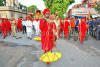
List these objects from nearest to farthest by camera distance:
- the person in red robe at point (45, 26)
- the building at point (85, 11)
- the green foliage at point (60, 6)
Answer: the person in red robe at point (45, 26) → the green foliage at point (60, 6) → the building at point (85, 11)

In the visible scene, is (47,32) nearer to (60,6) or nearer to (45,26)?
(45,26)

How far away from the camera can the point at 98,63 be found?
5066mm

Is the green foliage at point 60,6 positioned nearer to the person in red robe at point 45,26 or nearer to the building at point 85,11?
the building at point 85,11

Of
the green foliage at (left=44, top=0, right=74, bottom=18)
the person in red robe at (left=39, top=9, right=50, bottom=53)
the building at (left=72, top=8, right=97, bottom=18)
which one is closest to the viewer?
the person in red robe at (left=39, top=9, right=50, bottom=53)

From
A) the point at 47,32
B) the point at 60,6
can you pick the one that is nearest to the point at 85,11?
the point at 60,6

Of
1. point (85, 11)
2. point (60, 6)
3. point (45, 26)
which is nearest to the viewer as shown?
point (45, 26)

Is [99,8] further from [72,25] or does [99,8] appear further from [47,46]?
[47,46]

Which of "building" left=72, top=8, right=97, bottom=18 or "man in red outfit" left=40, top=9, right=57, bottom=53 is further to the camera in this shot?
"building" left=72, top=8, right=97, bottom=18

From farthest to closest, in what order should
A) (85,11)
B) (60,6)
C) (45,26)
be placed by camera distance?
1. (85,11)
2. (60,6)
3. (45,26)

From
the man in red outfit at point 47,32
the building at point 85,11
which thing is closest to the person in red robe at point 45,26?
the man in red outfit at point 47,32

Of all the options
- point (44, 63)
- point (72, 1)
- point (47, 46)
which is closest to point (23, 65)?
point (44, 63)

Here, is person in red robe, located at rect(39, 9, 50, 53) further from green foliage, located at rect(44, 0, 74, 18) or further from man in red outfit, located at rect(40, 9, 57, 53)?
green foliage, located at rect(44, 0, 74, 18)

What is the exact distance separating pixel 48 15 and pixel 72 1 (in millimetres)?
31589

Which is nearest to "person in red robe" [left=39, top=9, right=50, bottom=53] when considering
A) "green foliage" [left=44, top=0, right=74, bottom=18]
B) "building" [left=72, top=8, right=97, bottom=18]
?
"green foliage" [left=44, top=0, right=74, bottom=18]
